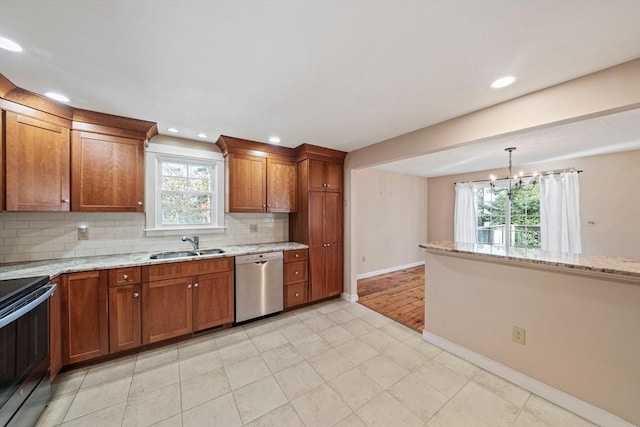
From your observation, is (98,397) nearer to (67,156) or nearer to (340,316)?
(67,156)

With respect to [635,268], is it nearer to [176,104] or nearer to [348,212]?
[348,212]

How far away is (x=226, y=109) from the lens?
2.22 m

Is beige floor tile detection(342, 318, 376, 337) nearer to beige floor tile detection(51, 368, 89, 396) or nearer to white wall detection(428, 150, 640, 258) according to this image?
beige floor tile detection(51, 368, 89, 396)

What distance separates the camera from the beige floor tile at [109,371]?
1.93m

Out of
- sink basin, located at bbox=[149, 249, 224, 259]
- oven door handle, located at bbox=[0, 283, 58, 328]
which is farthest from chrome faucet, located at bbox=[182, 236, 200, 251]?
oven door handle, located at bbox=[0, 283, 58, 328]

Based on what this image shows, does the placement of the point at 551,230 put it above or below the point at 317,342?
above

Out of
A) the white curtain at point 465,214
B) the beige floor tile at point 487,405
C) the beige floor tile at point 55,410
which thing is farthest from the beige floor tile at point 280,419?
the white curtain at point 465,214

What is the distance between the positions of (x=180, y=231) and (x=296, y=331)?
1.93m

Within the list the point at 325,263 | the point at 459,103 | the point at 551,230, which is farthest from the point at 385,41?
the point at 551,230

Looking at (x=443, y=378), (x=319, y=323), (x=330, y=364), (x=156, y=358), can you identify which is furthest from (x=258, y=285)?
(x=443, y=378)

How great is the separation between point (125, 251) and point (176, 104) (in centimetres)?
180

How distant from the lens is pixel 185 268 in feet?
8.18

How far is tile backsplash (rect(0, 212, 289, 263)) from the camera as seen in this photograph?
85.6 inches

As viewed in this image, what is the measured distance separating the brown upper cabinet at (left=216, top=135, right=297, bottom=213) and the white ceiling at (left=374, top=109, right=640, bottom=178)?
2.23 metres
